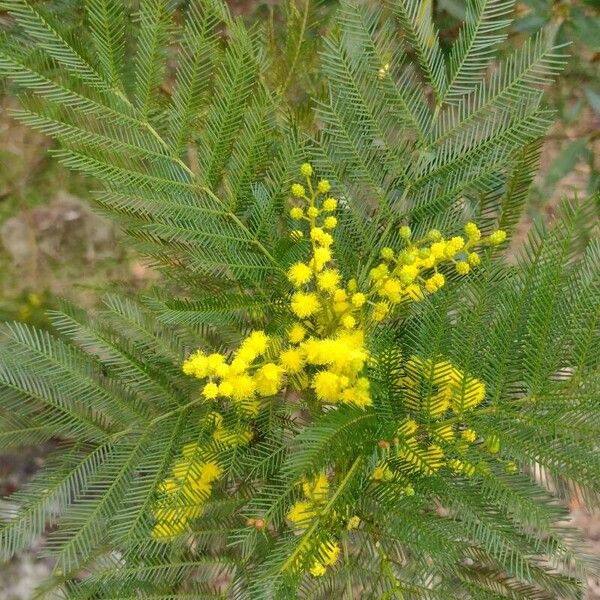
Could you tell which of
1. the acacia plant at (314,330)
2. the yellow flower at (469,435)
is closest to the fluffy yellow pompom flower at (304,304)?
the acacia plant at (314,330)

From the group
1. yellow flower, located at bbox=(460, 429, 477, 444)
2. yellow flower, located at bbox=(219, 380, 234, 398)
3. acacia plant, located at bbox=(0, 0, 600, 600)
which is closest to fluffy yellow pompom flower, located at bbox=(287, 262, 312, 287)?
acacia plant, located at bbox=(0, 0, 600, 600)

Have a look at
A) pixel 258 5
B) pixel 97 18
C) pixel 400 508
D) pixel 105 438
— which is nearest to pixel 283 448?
pixel 400 508

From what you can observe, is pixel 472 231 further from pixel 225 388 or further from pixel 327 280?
pixel 225 388

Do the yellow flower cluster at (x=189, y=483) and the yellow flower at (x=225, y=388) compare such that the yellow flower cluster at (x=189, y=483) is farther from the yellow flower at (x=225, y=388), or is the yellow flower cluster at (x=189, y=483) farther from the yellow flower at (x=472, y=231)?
the yellow flower at (x=472, y=231)

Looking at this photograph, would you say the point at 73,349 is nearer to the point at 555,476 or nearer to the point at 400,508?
the point at 400,508

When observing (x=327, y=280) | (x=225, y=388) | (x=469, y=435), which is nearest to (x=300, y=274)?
(x=327, y=280)

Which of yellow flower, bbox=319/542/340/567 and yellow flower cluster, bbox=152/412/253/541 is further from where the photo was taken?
yellow flower cluster, bbox=152/412/253/541

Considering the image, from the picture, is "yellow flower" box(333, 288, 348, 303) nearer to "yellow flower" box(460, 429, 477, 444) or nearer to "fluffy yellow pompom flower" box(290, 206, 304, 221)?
"fluffy yellow pompom flower" box(290, 206, 304, 221)

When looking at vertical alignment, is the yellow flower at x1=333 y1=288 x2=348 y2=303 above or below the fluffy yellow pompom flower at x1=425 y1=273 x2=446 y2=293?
below
